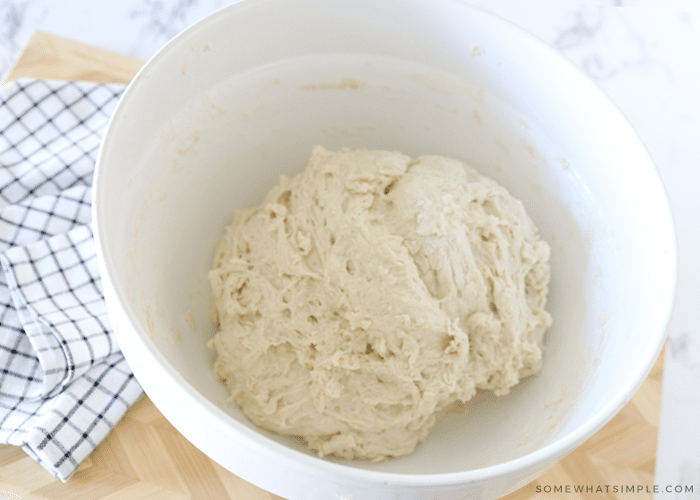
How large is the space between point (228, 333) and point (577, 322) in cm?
62

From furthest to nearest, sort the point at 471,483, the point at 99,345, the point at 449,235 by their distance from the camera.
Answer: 1. the point at 99,345
2. the point at 449,235
3. the point at 471,483

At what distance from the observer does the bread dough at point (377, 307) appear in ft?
3.05

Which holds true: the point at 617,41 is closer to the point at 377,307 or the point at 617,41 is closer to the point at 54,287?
the point at 377,307

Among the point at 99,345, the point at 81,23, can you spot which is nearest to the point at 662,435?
the point at 99,345

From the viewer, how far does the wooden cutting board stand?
3.29 feet

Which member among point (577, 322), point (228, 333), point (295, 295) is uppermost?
point (577, 322)

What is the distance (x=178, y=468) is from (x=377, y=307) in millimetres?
480

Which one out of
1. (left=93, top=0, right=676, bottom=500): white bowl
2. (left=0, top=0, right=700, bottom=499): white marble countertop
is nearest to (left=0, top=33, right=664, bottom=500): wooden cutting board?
(left=93, top=0, right=676, bottom=500): white bowl

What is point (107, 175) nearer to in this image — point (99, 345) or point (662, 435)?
point (99, 345)

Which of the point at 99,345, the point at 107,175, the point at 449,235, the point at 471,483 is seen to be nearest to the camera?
the point at 471,483

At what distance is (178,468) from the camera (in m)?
1.02

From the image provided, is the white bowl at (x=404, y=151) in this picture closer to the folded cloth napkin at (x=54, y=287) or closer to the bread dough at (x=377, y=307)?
the bread dough at (x=377, y=307)

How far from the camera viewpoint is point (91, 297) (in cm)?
117

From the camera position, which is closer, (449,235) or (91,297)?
(449,235)
